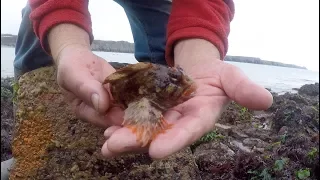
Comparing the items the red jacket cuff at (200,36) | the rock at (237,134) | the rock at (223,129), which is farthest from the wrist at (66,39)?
the rock at (237,134)

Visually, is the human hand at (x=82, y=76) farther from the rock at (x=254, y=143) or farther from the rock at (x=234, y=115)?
the rock at (x=234, y=115)

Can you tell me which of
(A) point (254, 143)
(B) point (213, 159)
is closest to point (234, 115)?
(A) point (254, 143)

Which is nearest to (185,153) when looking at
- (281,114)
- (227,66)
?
(227,66)

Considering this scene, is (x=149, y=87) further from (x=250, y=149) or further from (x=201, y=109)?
(x=250, y=149)

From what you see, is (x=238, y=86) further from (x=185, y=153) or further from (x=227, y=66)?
(x=185, y=153)

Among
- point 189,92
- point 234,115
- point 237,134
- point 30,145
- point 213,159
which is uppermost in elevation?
point 189,92

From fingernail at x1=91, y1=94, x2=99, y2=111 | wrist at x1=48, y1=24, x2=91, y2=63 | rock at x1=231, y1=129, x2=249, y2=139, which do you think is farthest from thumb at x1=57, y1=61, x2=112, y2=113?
rock at x1=231, y1=129, x2=249, y2=139

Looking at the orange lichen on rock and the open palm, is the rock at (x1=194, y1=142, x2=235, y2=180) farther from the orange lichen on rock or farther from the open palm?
the open palm
